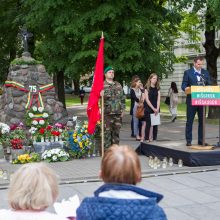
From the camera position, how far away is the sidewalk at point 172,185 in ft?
21.4

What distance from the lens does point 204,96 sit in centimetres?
1005

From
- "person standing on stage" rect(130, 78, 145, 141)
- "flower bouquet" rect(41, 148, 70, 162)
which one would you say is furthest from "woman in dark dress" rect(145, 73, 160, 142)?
"flower bouquet" rect(41, 148, 70, 162)

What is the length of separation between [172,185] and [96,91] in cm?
321

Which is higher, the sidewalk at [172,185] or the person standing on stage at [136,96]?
the person standing on stage at [136,96]

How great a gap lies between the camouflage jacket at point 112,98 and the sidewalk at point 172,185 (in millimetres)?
1162

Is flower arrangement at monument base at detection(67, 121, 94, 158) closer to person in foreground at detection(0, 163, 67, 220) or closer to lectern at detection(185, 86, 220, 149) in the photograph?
lectern at detection(185, 86, 220, 149)

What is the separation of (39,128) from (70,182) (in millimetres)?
3796

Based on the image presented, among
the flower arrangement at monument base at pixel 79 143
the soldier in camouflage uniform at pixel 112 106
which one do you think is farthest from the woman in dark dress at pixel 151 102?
the flower arrangement at monument base at pixel 79 143

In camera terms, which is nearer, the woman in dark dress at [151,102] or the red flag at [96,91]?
the red flag at [96,91]

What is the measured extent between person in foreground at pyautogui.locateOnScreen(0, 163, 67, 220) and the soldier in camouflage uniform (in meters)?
8.14

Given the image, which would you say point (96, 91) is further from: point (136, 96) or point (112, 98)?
point (136, 96)

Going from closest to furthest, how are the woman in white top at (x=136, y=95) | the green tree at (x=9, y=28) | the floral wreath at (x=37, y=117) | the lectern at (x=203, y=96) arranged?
the lectern at (x=203, y=96) < the floral wreath at (x=37, y=117) < the woman in white top at (x=136, y=95) < the green tree at (x=9, y=28)

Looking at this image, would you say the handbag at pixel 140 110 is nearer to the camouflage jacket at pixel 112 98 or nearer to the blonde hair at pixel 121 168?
the camouflage jacket at pixel 112 98

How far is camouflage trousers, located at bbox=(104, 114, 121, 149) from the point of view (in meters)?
11.2
